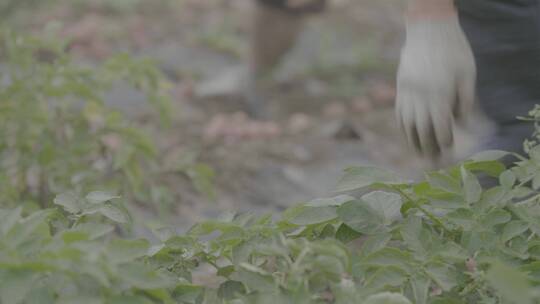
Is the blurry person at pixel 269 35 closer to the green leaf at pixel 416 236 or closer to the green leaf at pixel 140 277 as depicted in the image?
the green leaf at pixel 416 236

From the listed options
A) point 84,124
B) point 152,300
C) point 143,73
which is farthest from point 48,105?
point 152,300

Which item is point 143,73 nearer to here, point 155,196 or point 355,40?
point 155,196

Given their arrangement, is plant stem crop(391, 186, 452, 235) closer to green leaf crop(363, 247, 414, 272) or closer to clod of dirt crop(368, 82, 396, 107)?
green leaf crop(363, 247, 414, 272)

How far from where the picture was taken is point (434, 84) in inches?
59.8

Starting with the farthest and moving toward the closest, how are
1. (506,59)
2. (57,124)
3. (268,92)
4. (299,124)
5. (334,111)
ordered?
1. (268,92)
2. (334,111)
3. (299,124)
4. (57,124)
5. (506,59)

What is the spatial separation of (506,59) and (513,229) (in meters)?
0.90

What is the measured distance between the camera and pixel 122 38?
5.40 meters

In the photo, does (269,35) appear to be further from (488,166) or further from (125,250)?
(125,250)

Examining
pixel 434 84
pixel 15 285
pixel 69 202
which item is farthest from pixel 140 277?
pixel 434 84

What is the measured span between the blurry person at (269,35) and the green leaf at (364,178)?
3235 mm

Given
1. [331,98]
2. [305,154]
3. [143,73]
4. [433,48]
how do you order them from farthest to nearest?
[331,98], [305,154], [143,73], [433,48]

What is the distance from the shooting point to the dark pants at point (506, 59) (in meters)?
1.92

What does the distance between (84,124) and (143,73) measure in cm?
21

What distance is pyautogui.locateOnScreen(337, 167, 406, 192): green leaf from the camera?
121 cm
